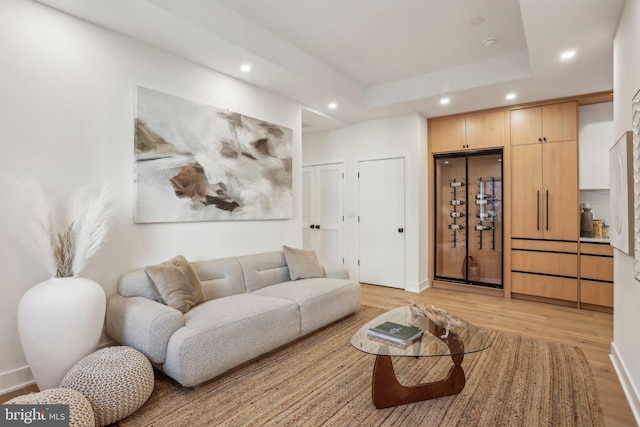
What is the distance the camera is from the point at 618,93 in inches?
101

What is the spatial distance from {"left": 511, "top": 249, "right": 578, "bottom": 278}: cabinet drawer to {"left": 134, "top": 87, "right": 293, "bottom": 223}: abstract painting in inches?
124

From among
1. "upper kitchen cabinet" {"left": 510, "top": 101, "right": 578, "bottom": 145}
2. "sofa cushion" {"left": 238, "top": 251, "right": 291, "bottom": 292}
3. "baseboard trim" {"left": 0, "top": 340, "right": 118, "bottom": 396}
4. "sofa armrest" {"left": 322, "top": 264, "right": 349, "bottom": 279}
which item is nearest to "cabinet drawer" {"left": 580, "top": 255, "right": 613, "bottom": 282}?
"upper kitchen cabinet" {"left": 510, "top": 101, "right": 578, "bottom": 145}

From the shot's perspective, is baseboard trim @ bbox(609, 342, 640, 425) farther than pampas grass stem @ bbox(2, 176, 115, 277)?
No

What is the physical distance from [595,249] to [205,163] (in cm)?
458

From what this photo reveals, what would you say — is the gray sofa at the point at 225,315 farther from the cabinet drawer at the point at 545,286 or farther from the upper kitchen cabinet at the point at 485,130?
the upper kitchen cabinet at the point at 485,130

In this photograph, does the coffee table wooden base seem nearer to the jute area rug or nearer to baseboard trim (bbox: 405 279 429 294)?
the jute area rug

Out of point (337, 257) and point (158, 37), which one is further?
point (337, 257)

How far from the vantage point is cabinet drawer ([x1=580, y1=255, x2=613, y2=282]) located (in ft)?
12.9

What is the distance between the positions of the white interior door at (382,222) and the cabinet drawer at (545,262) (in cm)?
153

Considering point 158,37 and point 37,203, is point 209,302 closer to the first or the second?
point 37,203

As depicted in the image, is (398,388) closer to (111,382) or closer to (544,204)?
(111,382)

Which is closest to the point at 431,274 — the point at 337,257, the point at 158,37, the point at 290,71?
the point at 337,257

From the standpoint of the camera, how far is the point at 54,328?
2.01 metres

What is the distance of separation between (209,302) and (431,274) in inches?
144
